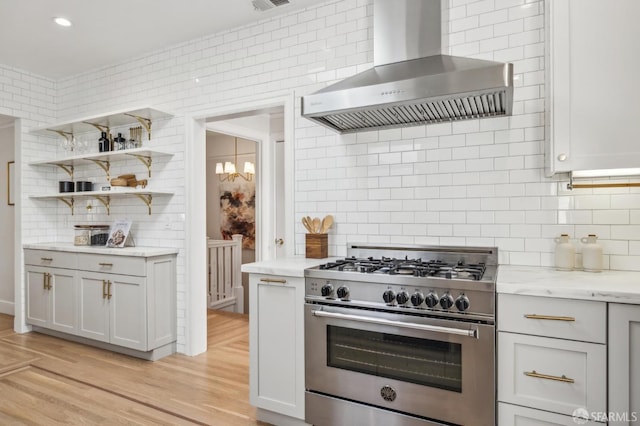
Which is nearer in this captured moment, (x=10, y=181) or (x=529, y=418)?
(x=529, y=418)

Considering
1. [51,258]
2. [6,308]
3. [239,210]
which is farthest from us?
[239,210]

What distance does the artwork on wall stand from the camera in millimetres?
6414

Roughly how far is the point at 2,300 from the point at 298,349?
197 inches

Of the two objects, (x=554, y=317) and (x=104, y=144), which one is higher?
(x=104, y=144)

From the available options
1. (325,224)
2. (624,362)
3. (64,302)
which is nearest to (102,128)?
(64,302)

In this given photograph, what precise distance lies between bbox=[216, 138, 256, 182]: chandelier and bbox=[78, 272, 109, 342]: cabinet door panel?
2.64 metres

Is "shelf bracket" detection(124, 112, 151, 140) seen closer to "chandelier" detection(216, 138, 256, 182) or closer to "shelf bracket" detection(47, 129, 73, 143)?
"shelf bracket" detection(47, 129, 73, 143)

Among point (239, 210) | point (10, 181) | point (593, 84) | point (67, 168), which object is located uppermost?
point (593, 84)

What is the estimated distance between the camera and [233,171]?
19.9 feet

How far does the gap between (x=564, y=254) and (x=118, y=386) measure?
3112 mm

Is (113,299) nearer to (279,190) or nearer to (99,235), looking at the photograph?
(99,235)

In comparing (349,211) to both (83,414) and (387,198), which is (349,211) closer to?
(387,198)

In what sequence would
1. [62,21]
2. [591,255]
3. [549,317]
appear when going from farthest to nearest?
[62,21]
[591,255]
[549,317]

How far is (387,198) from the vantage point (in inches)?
111
